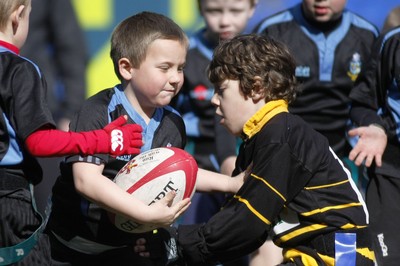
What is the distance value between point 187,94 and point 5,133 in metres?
2.72

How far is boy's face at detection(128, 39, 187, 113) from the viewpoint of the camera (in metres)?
5.03

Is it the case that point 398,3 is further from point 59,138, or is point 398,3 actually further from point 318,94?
point 59,138

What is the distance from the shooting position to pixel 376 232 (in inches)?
227

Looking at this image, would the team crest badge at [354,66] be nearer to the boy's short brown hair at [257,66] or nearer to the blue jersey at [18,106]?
the boy's short brown hair at [257,66]

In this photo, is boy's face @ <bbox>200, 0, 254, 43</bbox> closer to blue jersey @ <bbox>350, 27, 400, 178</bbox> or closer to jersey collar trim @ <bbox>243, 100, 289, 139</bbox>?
blue jersey @ <bbox>350, 27, 400, 178</bbox>

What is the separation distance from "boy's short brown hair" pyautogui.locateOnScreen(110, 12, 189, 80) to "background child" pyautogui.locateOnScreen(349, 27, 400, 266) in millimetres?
1278

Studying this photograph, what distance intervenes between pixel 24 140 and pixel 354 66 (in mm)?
3181

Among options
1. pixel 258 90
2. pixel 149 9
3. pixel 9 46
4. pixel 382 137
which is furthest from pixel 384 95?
pixel 149 9

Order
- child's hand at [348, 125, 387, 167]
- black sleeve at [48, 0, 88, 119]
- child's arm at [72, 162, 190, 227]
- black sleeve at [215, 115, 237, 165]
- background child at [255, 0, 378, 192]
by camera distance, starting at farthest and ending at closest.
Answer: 1. black sleeve at [48, 0, 88, 119]
2. background child at [255, 0, 378, 192]
3. black sleeve at [215, 115, 237, 165]
4. child's hand at [348, 125, 387, 167]
5. child's arm at [72, 162, 190, 227]

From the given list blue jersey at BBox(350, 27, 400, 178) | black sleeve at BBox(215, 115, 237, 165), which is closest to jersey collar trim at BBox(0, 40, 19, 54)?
blue jersey at BBox(350, 27, 400, 178)

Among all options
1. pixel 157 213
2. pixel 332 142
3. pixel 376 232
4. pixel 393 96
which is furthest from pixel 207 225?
pixel 332 142

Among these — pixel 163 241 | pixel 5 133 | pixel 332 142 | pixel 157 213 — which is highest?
pixel 5 133

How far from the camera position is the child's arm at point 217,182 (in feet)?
16.6

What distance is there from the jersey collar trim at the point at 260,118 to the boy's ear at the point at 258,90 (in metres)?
0.06
